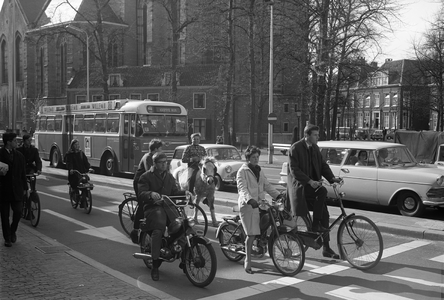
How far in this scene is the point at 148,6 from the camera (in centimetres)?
5825

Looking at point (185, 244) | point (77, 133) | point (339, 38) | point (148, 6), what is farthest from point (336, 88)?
point (148, 6)

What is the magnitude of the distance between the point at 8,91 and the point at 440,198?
73425 mm

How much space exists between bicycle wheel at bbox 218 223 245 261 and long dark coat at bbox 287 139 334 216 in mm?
875

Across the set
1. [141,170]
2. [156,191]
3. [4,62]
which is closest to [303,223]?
[156,191]

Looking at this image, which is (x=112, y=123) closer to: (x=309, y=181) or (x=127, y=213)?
(x=127, y=213)

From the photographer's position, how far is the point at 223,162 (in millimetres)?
15391

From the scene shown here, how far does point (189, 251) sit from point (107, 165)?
1452 centimetres

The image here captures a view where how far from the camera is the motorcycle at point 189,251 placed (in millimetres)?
5754

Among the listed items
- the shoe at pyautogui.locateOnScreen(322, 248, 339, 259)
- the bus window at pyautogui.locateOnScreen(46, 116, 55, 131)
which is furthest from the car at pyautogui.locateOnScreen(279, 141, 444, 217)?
the bus window at pyautogui.locateOnScreen(46, 116, 55, 131)

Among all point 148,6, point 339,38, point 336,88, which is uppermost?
point 148,6

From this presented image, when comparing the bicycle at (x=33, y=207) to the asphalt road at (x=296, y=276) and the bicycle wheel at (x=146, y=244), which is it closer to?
the asphalt road at (x=296, y=276)

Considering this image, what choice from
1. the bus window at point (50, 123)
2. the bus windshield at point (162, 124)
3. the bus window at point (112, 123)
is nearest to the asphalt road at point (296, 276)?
the bus windshield at point (162, 124)

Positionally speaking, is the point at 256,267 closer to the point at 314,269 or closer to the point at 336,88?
the point at 314,269

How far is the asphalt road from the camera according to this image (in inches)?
223
